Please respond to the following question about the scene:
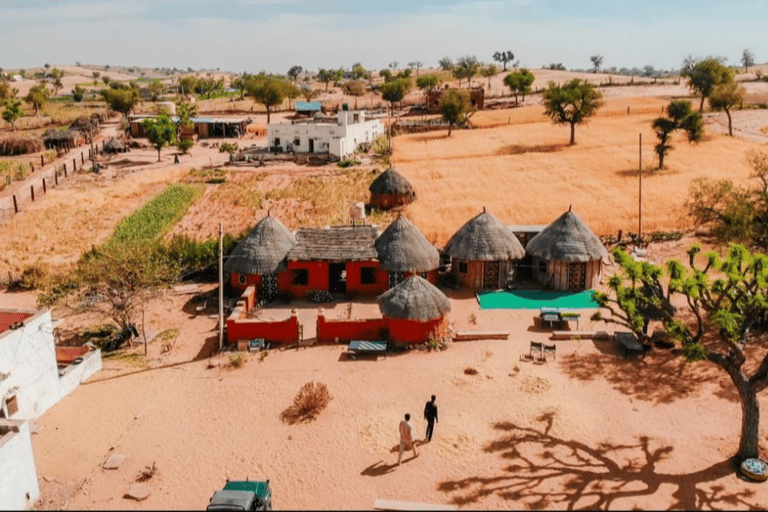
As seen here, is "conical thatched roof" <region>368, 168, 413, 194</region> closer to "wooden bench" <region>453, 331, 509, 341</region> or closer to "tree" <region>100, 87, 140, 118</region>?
"wooden bench" <region>453, 331, 509, 341</region>

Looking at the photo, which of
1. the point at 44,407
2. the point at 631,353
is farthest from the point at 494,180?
the point at 44,407

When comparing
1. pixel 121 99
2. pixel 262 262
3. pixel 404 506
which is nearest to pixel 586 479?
pixel 404 506

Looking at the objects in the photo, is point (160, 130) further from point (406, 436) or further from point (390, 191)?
point (406, 436)

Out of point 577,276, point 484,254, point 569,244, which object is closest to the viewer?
point 569,244

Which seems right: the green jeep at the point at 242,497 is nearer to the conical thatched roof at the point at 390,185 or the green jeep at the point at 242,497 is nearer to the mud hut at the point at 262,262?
the mud hut at the point at 262,262

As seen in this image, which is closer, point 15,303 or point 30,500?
point 30,500

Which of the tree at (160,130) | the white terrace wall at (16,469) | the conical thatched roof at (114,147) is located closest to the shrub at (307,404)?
the white terrace wall at (16,469)

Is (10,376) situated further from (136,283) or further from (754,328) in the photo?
(754,328)
